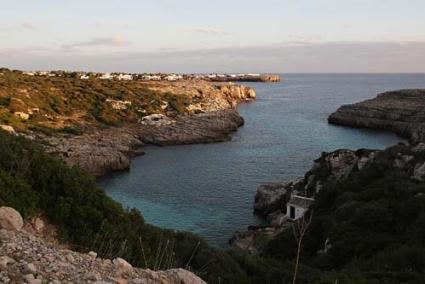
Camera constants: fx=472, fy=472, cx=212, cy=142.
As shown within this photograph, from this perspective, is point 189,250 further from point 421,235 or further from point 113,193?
point 113,193

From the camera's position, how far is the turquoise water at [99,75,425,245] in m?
39.2

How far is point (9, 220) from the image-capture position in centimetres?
918

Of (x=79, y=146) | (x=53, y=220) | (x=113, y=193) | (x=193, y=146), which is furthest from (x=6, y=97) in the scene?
(x=53, y=220)

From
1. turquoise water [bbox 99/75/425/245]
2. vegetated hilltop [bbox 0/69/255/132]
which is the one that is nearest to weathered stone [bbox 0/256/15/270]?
turquoise water [bbox 99/75/425/245]

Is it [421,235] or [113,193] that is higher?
[421,235]

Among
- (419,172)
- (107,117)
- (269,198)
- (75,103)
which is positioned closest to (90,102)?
(75,103)

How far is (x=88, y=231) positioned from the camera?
12.5m

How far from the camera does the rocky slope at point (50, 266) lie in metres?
7.09

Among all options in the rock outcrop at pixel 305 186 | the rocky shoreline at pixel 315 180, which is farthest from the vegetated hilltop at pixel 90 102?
the rocky shoreline at pixel 315 180

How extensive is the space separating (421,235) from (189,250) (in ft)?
31.8

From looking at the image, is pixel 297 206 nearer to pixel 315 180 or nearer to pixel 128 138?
pixel 315 180

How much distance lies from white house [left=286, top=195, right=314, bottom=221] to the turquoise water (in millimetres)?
3757

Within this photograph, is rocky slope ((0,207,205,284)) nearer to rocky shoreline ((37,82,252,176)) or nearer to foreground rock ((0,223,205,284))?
foreground rock ((0,223,205,284))

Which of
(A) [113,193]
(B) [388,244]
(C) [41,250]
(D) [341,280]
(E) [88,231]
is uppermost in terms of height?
(C) [41,250]
